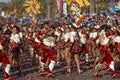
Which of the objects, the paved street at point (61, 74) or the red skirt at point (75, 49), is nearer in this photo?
the paved street at point (61, 74)

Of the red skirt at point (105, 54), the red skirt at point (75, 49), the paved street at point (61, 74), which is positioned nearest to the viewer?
the red skirt at point (105, 54)

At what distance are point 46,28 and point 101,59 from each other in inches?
142

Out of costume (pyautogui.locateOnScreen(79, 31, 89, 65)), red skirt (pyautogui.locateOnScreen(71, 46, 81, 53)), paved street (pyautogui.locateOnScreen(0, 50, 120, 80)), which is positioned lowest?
paved street (pyautogui.locateOnScreen(0, 50, 120, 80))

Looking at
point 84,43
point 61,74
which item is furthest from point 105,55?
point 84,43

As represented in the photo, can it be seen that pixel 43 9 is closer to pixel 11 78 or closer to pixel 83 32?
pixel 83 32

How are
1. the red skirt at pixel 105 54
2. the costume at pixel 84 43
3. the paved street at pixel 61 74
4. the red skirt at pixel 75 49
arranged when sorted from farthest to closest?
1. the costume at pixel 84 43
2. the red skirt at pixel 75 49
3. the paved street at pixel 61 74
4. the red skirt at pixel 105 54

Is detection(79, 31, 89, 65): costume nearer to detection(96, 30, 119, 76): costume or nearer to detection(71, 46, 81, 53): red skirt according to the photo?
detection(71, 46, 81, 53): red skirt

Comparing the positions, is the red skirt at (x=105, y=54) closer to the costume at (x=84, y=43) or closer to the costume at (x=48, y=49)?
the costume at (x=48, y=49)

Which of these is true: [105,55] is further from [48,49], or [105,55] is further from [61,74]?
[61,74]

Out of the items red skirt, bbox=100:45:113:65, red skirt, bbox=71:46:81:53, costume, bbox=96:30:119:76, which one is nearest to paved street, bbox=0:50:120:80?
costume, bbox=96:30:119:76

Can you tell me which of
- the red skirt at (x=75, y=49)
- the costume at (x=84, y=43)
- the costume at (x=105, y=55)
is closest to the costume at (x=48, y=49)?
the red skirt at (x=75, y=49)

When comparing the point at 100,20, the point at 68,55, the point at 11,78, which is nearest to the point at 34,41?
the point at 68,55

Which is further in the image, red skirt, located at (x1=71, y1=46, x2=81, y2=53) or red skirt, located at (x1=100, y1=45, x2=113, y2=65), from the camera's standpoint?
red skirt, located at (x1=71, y1=46, x2=81, y2=53)

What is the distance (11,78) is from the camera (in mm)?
15086
